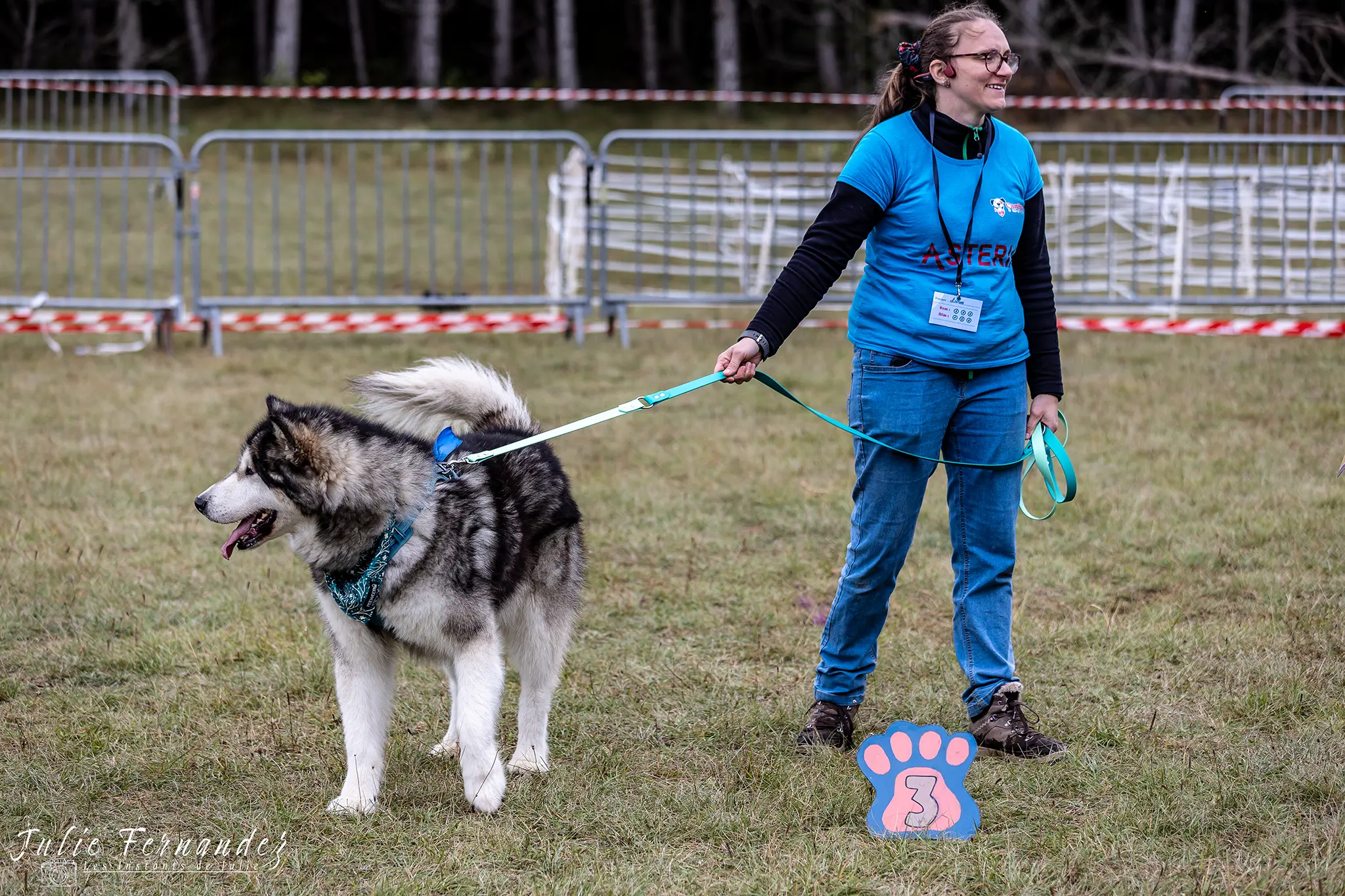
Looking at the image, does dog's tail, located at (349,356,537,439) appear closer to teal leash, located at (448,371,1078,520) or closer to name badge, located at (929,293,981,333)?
teal leash, located at (448,371,1078,520)

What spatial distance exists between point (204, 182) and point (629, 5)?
18.0 metres

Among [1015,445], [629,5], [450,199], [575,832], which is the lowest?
[575,832]

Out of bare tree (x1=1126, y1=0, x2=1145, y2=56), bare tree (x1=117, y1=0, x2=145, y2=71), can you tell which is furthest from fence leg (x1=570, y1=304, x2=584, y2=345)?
bare tree (x1=117, y1=0, x2=145, y2=71)

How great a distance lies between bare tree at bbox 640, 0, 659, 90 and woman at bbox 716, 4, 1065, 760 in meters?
30.3

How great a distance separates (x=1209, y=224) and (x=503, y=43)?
23.0 meters

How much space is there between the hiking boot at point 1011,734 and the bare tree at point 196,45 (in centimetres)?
3251

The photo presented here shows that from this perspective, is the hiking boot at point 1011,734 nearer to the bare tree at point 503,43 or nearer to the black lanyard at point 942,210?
the black lanyard at point 942,210

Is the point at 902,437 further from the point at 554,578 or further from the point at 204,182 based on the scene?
the point at 204,182

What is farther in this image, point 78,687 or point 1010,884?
point 78,687

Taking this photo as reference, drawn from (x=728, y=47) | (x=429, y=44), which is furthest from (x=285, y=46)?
(x=728, y=47)

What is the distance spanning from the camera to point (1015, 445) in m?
3.70

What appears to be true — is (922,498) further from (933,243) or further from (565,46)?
(565,46)

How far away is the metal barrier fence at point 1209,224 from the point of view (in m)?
10.5

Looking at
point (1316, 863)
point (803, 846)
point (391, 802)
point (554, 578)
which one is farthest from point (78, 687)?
point (1316, 863)
